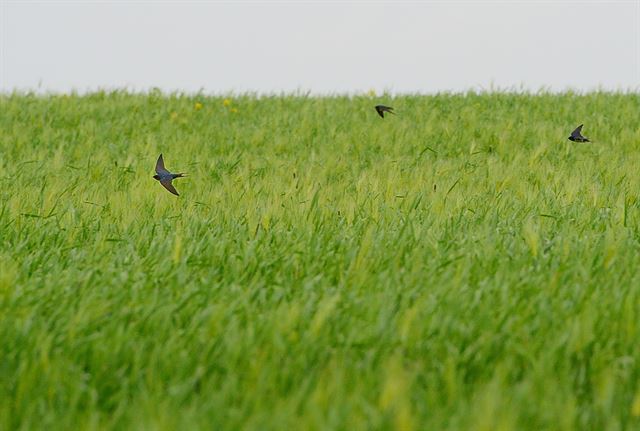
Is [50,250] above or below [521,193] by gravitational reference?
below

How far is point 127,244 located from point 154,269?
1.64 ft

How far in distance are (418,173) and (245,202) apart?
1.90 m

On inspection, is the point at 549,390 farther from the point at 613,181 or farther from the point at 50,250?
the point at 613,181

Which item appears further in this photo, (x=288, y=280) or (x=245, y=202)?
(x=245, y=202)

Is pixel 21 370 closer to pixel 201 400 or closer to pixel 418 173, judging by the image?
pixel 201 400

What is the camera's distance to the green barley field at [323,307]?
6.82 feet

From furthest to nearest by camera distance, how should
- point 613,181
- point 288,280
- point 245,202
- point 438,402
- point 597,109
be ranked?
1. point 597,109
2. point 613,181
3. point 245,202
4. point 288,280
5. point 438,402

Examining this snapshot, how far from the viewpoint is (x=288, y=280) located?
10.0 ft

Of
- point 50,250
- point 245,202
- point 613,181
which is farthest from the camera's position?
point 613,181

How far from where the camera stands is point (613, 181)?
19.4ft

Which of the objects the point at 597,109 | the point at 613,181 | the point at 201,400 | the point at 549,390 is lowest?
the point at 201,400

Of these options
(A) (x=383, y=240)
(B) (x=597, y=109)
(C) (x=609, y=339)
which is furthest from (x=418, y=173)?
(B) (x=597, y=109)

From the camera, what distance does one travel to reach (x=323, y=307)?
8.29 ft

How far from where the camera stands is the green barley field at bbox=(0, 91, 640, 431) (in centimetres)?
208
